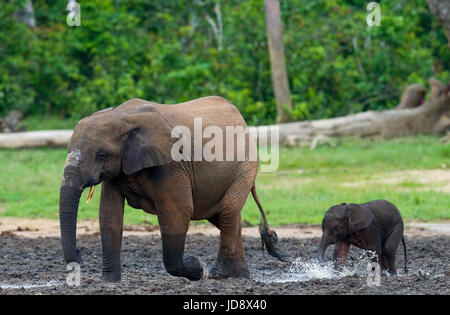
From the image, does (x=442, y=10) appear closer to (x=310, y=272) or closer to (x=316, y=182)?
(x=316, y=182)

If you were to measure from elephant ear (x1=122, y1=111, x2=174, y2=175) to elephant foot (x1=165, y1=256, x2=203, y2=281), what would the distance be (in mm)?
932

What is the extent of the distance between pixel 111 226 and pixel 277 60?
12.9 metres

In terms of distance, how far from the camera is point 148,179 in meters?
8.03

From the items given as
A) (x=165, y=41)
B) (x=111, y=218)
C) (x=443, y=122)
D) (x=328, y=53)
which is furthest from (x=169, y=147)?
(x=165, y=41)

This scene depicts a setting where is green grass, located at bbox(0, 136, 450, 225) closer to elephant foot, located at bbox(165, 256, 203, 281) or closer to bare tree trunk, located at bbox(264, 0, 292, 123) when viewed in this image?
bare tree trunk, located at bbox(264, 0, 292, 123)

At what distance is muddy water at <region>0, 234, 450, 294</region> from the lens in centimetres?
746

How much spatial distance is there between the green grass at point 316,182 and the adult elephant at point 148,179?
4.64 metres

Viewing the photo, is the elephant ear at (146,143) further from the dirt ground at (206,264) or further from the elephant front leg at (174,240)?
the dirt ground at (206,264)

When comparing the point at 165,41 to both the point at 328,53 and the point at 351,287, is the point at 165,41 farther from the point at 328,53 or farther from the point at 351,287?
the point at 351,287

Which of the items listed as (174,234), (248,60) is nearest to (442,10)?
(248,60)

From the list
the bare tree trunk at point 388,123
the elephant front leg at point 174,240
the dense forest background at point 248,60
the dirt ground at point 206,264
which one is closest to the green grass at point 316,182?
the bare tree trunk at point 388,123

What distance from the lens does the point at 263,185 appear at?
52.2 feet
